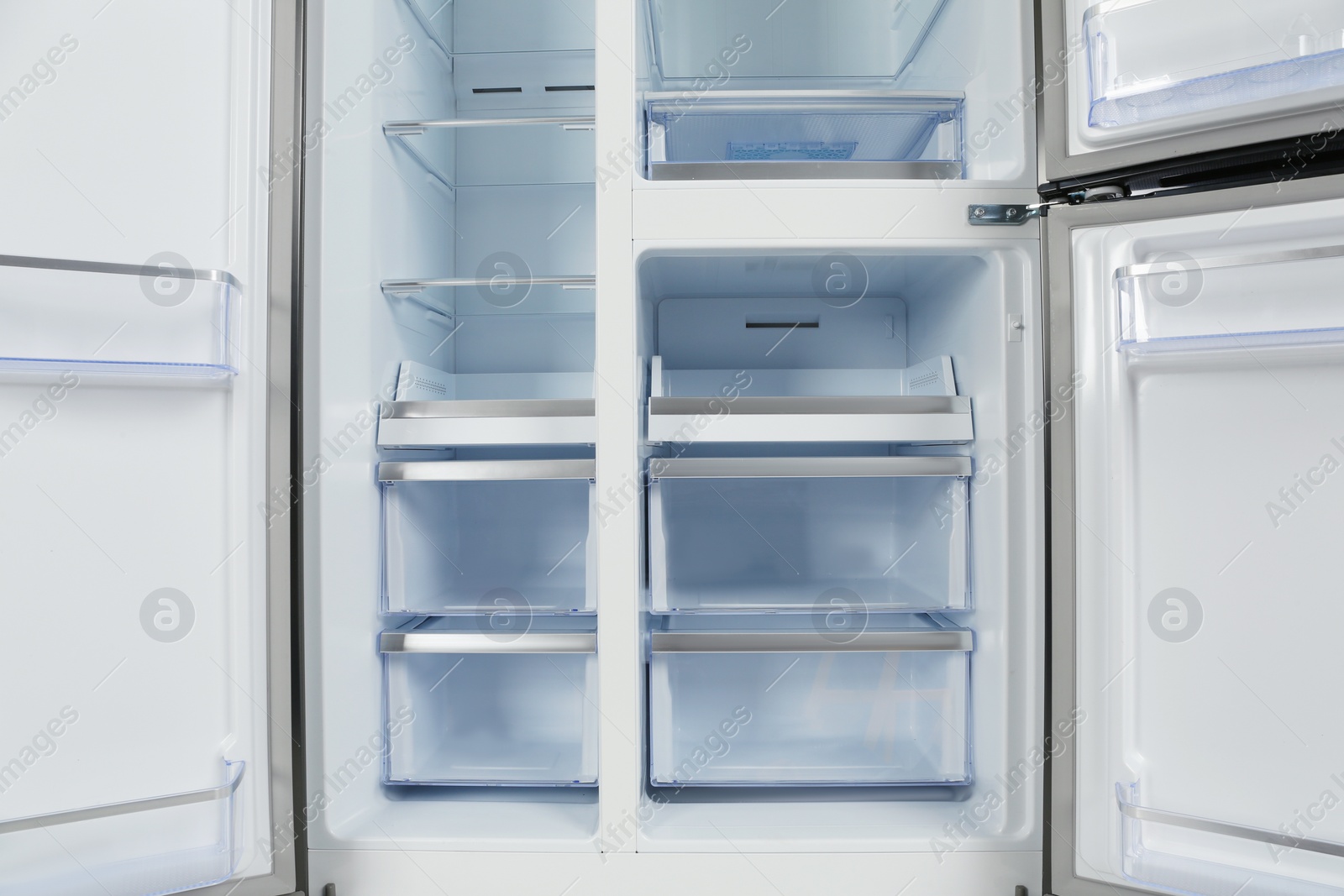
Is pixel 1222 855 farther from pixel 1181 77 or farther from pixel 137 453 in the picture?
pixel 137 453

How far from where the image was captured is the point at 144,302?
0.68m

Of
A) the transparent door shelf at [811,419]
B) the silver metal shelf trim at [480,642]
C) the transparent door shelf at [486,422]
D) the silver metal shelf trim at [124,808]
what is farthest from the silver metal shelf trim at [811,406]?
the silver metal shelf trim at [124,808]

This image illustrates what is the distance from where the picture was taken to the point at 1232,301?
0.68 meters

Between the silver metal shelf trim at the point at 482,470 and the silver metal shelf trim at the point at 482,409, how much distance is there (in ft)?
0.24

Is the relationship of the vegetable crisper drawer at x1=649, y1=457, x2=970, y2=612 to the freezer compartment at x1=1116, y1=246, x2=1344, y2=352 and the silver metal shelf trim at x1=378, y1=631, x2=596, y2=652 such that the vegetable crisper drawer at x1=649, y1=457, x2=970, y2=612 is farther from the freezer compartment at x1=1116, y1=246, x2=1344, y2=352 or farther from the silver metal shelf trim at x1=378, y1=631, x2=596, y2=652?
the freezer compartment at x1=1116, y1=246, x2=1344, y2=352

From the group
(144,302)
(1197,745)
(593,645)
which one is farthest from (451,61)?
(1197,745)

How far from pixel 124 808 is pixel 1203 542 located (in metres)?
1.16

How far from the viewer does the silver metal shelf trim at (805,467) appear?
92 cm

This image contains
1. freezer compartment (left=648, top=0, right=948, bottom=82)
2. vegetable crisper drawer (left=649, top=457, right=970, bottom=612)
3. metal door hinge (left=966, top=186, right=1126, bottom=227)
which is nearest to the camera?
metal door hinge (left=966, top=186, right=1126, bottom=227)

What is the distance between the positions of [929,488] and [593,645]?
0.57 m

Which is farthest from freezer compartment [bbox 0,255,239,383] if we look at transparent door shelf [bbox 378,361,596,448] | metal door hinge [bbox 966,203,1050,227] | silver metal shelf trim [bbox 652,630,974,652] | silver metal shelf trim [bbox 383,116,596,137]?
metal door hinge [bbox 966,203,1050,227]

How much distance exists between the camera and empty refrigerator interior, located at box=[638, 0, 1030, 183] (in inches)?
34.3

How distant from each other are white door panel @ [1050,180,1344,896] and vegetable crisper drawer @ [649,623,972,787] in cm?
21

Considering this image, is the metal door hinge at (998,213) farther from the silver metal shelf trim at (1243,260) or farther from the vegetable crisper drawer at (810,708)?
the vegetable crisper drawer at (810,708)
